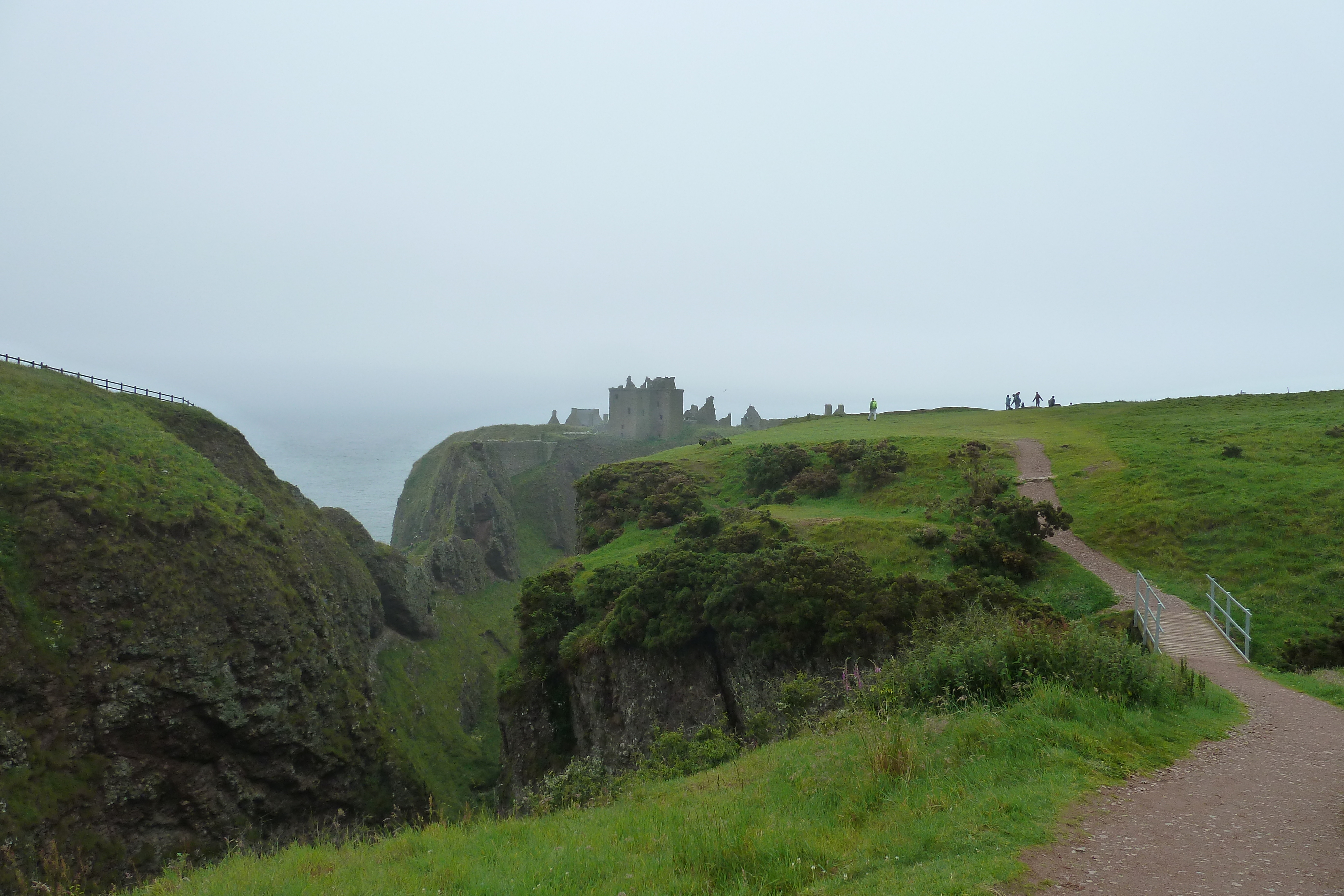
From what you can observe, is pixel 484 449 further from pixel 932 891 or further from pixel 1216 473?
pixel 932 891

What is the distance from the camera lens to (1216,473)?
2711cm

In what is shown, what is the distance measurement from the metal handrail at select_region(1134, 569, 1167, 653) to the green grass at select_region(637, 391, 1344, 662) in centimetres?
184

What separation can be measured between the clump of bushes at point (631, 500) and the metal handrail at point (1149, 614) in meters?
19.6

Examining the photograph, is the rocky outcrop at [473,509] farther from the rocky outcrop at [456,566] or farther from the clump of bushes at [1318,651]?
the clump of bushes at [1318,651]

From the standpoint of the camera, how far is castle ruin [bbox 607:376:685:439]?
119500mm

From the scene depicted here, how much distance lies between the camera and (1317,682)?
42.7 ft

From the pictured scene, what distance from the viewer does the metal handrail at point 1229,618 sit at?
1541cm

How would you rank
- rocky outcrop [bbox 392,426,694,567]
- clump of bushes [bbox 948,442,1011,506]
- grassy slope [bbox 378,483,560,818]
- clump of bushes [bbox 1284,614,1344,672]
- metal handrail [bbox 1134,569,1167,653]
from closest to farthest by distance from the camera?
clump of bushes [bbox 1284,614,1344,672], metal handrail [bbox 1134,569,1167,653], clump of bushes [bbox 948,442,1011,506], grassy slope [bbox 378,483,560,818], rocky outcrop [bbox 392,426,694,567]

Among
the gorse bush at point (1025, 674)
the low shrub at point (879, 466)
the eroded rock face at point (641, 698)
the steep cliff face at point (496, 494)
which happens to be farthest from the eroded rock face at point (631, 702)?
the steep cliff face at point (496, 494)

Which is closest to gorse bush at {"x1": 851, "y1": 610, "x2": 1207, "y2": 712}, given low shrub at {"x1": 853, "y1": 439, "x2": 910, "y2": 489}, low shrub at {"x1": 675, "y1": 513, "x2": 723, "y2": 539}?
low shrub at {"x1": 675, "y1": 513, "x2": 723, "y2": 539}

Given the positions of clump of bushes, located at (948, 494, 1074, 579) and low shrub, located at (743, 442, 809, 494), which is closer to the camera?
clump of bushes, located at (948, 494, 1074, 579)

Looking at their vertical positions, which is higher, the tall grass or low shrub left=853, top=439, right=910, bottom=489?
low shrub left=853, top=439, right=910, bottom=489

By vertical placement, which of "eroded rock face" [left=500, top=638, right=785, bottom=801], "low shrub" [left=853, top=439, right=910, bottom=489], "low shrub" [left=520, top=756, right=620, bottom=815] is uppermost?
"low shrub" [left=853, top=439, right=910, bottom=489]

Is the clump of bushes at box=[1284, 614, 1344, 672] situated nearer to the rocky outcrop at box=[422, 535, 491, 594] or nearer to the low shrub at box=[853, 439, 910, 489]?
the low shrub at box=[853, 439, 910, 489]
